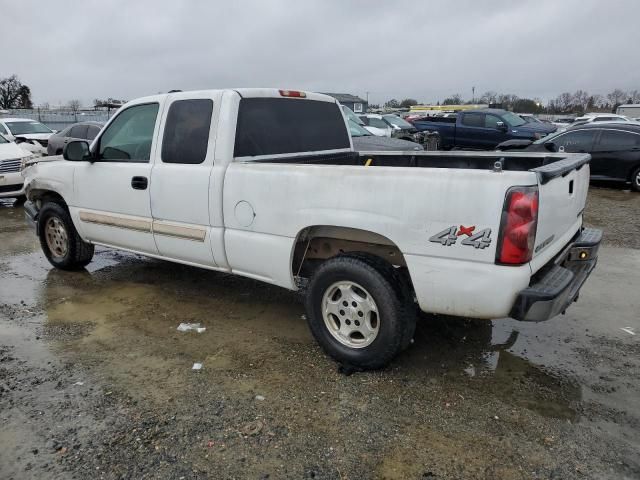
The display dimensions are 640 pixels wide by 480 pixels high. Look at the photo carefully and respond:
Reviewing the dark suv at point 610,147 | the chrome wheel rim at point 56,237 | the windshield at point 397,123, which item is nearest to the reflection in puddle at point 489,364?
the chrome wheel rim at point 56,237

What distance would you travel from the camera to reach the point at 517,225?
274 centimetres

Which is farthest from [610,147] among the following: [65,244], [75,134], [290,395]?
[75,134]

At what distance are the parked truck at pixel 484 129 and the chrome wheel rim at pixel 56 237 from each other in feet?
48.0

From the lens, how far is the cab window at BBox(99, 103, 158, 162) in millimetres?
4562

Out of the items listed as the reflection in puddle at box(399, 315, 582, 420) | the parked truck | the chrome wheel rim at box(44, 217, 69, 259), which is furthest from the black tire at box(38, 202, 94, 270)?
the parked truck

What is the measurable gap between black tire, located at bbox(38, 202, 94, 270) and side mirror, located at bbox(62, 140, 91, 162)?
0.84 m

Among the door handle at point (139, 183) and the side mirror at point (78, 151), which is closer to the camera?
the door handle at point (139, 183)

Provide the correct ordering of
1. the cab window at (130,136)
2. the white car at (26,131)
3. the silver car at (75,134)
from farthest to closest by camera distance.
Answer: the white car at (26,131)
the silver car at (75,134)
the cab window at (130,136)

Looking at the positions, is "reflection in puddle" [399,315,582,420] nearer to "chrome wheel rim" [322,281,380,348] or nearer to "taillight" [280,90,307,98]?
"chrome wheel rim" [322,281,380,348]

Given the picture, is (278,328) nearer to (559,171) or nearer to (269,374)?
(269,374)

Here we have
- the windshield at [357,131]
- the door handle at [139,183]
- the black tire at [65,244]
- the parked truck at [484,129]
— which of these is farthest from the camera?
the parked truck at [484,129]

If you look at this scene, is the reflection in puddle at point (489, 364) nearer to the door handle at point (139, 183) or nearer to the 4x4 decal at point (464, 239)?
the 4x4 decal at point (464, 239)

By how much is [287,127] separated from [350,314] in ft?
6.28

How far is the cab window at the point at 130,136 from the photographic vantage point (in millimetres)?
4562
